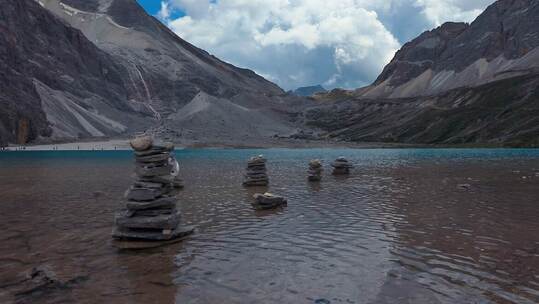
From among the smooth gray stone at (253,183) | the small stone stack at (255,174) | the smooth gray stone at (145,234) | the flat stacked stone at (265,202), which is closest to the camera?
the smooth gray stone at (145,234)

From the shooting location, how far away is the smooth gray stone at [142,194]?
20.7 m

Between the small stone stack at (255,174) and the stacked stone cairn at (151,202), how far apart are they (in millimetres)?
21432

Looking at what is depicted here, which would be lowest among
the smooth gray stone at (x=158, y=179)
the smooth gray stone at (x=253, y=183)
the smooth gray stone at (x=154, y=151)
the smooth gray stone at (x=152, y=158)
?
the smooth gray stone at (x=253, y=183)

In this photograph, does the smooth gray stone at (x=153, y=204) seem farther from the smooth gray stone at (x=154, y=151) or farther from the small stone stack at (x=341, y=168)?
the small stone stack at (x=341, y=168)

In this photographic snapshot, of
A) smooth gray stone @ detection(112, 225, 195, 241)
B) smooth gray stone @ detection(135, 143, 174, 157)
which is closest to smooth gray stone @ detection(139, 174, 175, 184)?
smooth gray stone @ detection(135, 143, 174, 157)

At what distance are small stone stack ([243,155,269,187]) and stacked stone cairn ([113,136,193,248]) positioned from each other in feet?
70.3

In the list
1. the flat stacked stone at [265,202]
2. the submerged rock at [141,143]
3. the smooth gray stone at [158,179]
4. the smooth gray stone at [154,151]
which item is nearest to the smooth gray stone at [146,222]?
the smooth gray stone at [158,179]

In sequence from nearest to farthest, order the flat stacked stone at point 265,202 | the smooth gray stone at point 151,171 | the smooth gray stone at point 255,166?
the smooth gray stone at point 151,171
the flat stacked stone at point 265,202
the smooth gray stone at point 255,166

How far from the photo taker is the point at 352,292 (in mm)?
13055

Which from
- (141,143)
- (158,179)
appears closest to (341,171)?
(158,179)

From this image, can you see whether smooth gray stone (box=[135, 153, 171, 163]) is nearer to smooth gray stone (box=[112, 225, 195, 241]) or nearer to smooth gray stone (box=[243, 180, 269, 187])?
smooth gray stone (box=[112, 225, 195, 241])

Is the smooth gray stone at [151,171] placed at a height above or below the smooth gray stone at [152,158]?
below

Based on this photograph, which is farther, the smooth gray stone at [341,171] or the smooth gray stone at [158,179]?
the smooth gray stone at [341,171]

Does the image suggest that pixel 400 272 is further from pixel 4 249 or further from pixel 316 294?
pixel 4 249
